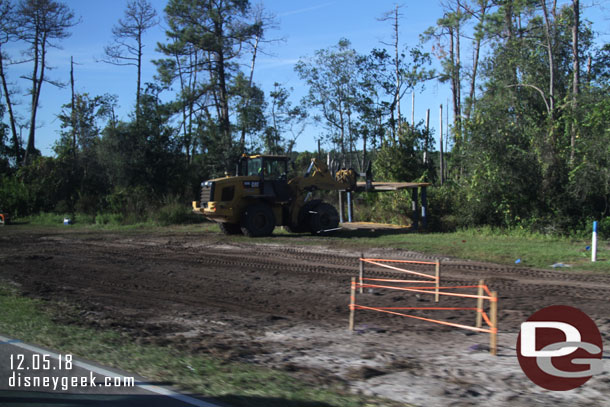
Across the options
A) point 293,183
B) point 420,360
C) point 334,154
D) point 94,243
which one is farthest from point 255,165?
point 334,154

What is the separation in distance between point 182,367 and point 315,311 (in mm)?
3459

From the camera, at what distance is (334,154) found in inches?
1677

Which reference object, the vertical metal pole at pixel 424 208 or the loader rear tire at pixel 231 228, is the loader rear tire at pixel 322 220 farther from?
the vertical metal pole at pixel 424 208

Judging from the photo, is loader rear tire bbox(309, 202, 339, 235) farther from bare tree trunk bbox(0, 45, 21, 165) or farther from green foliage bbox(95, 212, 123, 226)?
bare tree trunk bbox(0, 45, 21, 165)

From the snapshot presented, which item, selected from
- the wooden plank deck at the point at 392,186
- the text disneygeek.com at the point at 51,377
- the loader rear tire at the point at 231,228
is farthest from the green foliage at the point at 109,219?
the text disneygeek.com at the point at 51,377

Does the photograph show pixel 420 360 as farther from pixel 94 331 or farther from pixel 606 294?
pixel 606 294

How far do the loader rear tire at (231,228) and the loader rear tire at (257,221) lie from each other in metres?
1.00

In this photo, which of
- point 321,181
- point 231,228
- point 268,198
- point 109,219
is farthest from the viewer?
point 109,219

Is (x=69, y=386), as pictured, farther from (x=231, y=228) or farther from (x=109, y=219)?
(x=109, y=219)

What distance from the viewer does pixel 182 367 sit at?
6070 mm

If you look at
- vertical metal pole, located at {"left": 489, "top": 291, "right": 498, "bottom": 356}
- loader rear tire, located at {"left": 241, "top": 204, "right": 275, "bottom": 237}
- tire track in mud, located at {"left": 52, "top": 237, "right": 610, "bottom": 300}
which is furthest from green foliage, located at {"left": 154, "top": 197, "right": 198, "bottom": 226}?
vertical metal pole, located at {"left": 489, "top": 291, "right": 498, "bottom": 356}

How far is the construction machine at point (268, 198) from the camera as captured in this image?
20031 mm

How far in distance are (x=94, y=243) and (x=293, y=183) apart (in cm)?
765

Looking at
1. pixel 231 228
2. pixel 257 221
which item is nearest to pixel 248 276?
pixel 257 221
